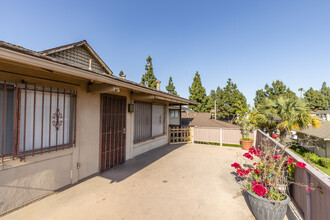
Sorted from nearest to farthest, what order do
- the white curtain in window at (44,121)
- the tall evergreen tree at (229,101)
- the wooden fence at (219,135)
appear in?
1. the white curtain in window at (44,121)
2. the wooden fence at (219,135)
3. the tall evergreen tree at (229,101)

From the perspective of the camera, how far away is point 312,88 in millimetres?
43188

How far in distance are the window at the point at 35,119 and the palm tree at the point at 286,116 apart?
10.5 meters

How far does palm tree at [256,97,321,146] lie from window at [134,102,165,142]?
6.78m

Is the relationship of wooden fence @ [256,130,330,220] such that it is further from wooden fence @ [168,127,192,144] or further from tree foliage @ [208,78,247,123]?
tree foliage @ [208,78,247,123]

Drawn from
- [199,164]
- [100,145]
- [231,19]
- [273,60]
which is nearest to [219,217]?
[199,164]

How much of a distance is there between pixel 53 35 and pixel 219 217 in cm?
1305

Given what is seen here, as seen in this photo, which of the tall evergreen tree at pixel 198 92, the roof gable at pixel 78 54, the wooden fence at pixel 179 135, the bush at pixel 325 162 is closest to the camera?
the roof gable at pixel 78 54

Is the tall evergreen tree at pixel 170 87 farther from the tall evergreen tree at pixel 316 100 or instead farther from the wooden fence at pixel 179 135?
the tall evergreen tree at pixel 316 100

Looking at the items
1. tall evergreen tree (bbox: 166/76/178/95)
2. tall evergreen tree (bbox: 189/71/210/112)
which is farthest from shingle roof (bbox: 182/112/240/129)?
tall evergreen tree (bbox: 166/76/178/95)

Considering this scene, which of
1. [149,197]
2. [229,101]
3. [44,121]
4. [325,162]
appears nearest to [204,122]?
[325,162]

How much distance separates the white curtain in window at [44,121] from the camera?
2813mm

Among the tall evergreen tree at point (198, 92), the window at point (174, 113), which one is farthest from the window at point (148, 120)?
the tall evergreen tree at point (198, 92)

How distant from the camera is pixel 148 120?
712 cm

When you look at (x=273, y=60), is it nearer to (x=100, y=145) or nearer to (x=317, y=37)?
(x=317, y=37)
